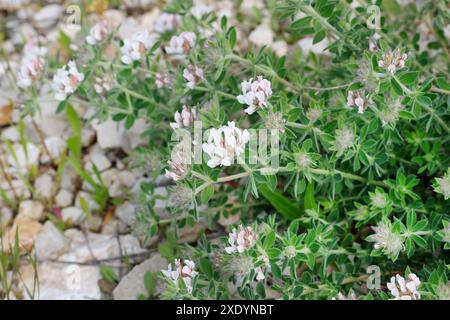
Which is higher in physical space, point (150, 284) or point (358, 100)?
point (358, 100)

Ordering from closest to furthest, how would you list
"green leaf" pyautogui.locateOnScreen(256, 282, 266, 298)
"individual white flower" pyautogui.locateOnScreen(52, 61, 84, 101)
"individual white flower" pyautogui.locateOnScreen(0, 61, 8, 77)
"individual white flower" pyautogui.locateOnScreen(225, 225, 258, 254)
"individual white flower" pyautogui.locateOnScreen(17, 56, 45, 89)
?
"individual white flower" pyautogui.locateOnScreen(225, 225, 258, 254)
"green leaf" pyautogui.locateOnScreen(256, 282, 266, 298)
"individual white flower" pyautogui.locateOnScreen(52, 61, 84, 101)
"individual white flower" pyautogui.locateOnScreen(17, 56, 45, 89)
"individual white flower" pyautogui.locateOnScreen(0, 61, 8, 77)

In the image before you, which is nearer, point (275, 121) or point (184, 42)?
point (275, 121)

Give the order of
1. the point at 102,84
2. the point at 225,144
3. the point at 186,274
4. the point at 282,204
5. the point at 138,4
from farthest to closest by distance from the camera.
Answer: the point at 138,4 → the point at 102,84 → the point at 282,204 → the point at 186,274 → the point at 225,144

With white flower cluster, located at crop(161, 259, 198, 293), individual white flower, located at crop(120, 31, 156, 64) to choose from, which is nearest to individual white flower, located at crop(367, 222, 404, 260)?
white flower cluster, located at crop(161, 259, 198, 293)

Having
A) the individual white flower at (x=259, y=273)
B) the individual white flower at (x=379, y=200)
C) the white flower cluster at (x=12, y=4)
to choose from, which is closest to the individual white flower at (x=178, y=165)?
the individual white flower at (x=259, y=273)

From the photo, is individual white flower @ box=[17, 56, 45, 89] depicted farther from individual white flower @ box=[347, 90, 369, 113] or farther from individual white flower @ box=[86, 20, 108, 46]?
individual white flower @ box=[347, 90, 369, 113]

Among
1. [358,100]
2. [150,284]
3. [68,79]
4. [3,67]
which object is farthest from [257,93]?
[3,67]

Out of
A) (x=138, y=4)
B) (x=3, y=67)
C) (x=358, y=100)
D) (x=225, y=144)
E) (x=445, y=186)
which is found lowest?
(x=445, y=186)

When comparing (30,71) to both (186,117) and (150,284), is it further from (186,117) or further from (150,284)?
(150,284)
